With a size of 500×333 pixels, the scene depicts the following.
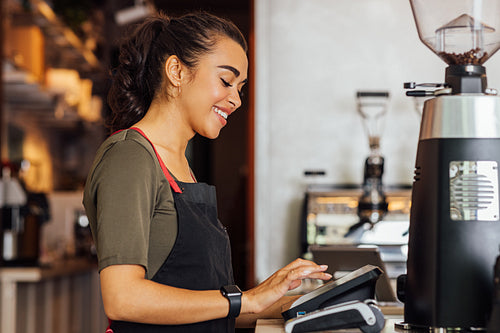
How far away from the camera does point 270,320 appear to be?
1354mm

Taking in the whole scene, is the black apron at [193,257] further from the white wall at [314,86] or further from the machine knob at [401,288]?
the white wall at [314,86]

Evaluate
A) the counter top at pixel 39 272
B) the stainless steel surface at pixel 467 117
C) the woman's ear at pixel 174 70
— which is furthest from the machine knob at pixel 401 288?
the counter top at pixel 39 272

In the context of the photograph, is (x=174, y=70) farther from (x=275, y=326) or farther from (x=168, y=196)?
(x=275, y=326)

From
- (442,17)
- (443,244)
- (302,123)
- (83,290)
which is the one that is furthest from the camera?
A: (83,290)

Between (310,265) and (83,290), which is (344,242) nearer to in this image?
(310,265)

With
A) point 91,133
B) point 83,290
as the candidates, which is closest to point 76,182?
point 91,133

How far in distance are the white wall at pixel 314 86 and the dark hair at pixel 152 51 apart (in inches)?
59.8

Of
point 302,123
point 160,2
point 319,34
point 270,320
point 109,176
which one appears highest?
point 160,2

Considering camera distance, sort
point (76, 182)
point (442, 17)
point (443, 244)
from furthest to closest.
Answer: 1. point (76, 182)
2. point (442, 17)
3. point (443, 244)

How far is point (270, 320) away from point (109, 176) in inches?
18.6

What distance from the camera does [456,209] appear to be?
1.08 metres

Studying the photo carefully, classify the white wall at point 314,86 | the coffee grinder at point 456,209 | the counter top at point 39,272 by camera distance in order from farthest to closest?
the counter top at point 39,272 < the white wall at point 314,86 < the coffee grinder at point 456,209

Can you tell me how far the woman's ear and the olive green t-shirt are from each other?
6.3 inches

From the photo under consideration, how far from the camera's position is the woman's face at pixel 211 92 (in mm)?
1327
